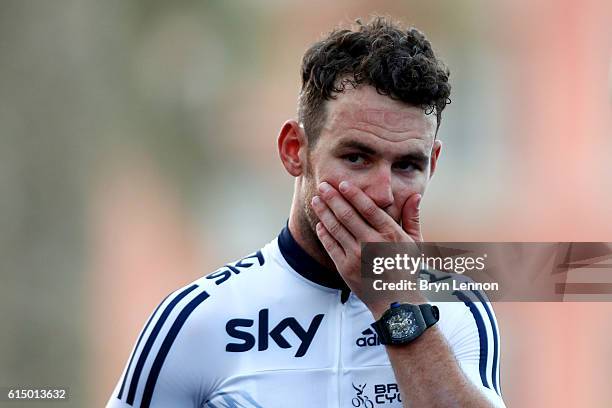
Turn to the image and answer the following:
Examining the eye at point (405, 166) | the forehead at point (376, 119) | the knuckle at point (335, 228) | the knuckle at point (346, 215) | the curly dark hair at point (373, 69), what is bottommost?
the knuckle at point (335, 228)

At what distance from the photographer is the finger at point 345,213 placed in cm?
332

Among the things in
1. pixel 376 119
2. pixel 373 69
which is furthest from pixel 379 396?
pixel 373 69

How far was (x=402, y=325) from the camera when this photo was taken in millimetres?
3176

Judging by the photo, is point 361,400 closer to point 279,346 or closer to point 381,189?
point 279,346

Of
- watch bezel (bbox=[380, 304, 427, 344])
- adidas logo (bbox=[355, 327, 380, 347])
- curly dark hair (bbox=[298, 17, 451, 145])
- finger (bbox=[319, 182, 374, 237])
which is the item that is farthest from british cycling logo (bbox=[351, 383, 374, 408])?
curly dark hair (bbox=[298, 17, 451, 145])

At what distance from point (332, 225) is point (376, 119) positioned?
1.30 ft

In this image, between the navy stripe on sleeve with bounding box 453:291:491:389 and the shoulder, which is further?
the navy stripe on sleeve with bounding box 453:291:491:389

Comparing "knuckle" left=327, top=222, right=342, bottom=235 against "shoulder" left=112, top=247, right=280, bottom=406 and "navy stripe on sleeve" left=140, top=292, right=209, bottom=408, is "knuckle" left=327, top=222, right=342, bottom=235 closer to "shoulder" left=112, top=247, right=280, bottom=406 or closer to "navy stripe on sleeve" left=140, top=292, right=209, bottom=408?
"shoulder" left=112, top=247, right=280, bottom=406

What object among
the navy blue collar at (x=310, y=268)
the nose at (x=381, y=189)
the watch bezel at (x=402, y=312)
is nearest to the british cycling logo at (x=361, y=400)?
the watch bezel at (x=402, y=312)

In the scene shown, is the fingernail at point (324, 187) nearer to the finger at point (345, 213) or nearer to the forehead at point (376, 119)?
the finger at point (345, 213)

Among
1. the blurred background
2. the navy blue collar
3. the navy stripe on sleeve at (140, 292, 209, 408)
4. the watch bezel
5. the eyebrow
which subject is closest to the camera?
the watch bezel

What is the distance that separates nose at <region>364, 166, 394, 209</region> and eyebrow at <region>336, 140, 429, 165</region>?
8 centimetres

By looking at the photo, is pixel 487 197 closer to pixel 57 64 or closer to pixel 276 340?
pixel 57 64

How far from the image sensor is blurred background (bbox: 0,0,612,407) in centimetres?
948
